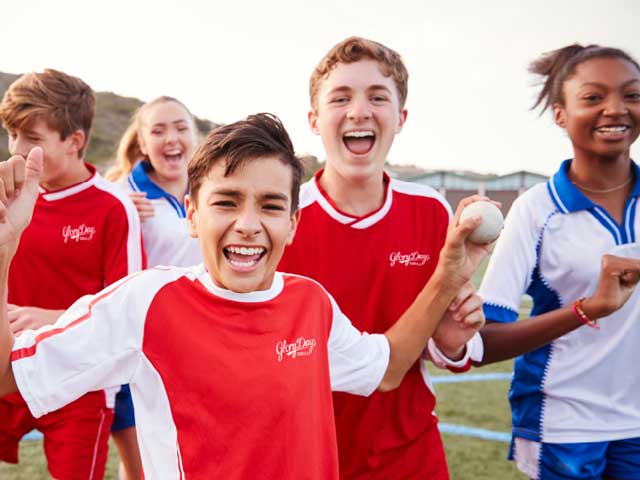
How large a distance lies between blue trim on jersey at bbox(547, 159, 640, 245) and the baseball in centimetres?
61

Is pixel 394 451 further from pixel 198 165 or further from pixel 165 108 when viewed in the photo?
pixel 165 108

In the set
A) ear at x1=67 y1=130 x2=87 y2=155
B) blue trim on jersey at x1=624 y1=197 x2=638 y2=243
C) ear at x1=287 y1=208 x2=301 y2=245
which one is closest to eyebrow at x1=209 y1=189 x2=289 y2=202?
ear at x1=287 y1=208 x2=301 y2=245

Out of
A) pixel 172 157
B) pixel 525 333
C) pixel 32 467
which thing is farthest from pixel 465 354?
pixel 32 467

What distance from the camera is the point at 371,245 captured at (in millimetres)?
→ 2631

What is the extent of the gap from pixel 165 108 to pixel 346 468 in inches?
122

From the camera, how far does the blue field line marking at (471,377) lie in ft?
23.3

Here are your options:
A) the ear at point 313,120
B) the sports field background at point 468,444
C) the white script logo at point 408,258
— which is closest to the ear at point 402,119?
the ear at point 313,120

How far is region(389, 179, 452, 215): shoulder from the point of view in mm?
2775

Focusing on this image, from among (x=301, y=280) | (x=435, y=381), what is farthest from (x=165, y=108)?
(x=435, y=381)

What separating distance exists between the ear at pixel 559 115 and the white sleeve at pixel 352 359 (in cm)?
142

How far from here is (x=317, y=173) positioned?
2.90 meters

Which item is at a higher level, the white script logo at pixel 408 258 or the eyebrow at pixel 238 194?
the eyebrow at pixel 238 194

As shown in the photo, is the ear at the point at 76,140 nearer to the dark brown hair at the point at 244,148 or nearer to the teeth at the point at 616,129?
the dark brown hair at the point at 244,148

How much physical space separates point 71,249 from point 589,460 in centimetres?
267
